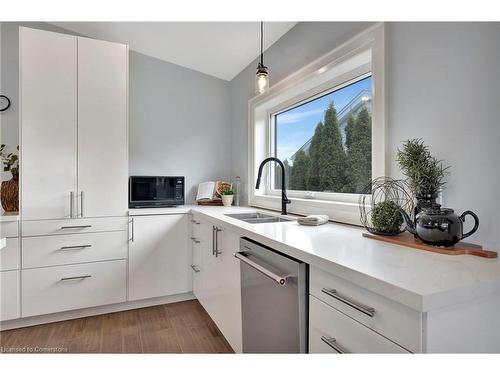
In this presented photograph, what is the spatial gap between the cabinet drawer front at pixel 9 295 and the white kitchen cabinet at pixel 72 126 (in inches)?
17.1

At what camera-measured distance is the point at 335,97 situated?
2041 millimetres

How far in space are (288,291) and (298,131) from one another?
1601 millimetres

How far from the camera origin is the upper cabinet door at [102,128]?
2277mm

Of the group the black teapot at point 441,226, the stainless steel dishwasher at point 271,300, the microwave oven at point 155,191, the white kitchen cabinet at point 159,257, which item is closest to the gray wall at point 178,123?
the microwave oven at point 155,191

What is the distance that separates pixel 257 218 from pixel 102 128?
1.41 meters

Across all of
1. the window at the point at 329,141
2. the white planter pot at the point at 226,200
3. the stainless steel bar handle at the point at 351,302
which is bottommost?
the stainless steel bar handle at the point at 351,302

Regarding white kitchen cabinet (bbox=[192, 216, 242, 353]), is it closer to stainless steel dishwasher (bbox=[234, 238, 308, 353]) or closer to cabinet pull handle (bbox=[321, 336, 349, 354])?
stainless steel dishwasher (bbox=[234, 238, 308, 353])

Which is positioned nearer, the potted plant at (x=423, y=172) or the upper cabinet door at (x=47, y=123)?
the potted plant at (x=423, y=172)

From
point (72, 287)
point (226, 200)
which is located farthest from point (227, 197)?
point (72, 287)

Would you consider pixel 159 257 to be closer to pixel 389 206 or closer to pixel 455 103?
pixel 389 206

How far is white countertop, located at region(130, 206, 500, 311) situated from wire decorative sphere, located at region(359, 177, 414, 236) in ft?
0.28

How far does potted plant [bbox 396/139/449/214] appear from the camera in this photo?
1.12m

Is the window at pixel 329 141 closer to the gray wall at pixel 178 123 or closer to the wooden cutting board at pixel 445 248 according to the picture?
the wooden cutting board at pixel 445 248

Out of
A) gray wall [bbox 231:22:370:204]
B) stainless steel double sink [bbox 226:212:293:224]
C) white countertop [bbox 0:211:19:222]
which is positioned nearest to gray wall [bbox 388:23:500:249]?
gray wall [bbox 231:22:370:204]
